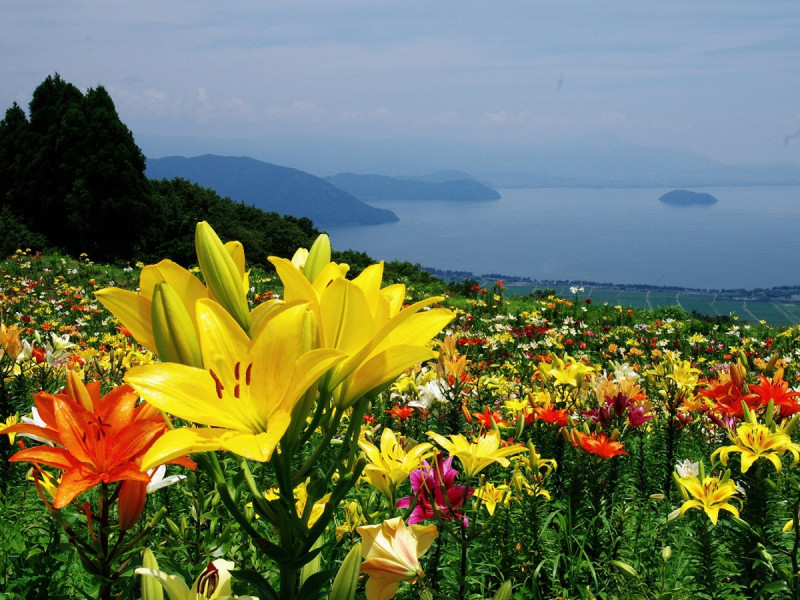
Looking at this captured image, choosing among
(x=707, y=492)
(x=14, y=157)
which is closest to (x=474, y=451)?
(x=707, y=492)

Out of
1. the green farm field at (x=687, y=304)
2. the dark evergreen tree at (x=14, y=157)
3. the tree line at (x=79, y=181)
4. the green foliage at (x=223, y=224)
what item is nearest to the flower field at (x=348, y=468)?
the green farm field at (x=687, y=304)

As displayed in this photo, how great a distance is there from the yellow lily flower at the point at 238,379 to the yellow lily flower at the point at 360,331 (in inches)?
2.0

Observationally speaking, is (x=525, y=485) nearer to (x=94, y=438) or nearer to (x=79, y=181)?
(x=94, y=438)

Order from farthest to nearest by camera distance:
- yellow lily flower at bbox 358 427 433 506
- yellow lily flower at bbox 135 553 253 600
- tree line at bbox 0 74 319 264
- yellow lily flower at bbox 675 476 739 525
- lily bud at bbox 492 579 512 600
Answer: tree line at bbox 0 74 319 264
yellow lily flower at bbox 675 476 739 525
yellow lily flower at bbox 358 427 433 506
lily bud at bbox 492 579 512 600
yellow lily flower at bbox 135 553 253 600

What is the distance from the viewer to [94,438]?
2.59ft

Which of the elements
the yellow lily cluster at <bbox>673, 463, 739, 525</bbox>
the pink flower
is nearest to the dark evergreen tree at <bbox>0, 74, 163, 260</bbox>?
the pink flower

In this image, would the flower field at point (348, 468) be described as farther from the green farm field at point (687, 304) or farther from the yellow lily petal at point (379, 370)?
the green farm field at point (687, 304)

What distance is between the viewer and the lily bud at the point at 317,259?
0.85m

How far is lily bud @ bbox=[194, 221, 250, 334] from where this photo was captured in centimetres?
73

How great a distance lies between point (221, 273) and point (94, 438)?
294mm

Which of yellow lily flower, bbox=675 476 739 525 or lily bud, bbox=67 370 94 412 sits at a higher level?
lily bud, bbox=67 370 94 412

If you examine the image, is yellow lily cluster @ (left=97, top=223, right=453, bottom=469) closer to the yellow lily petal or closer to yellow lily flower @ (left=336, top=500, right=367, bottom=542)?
the yellow lily petal

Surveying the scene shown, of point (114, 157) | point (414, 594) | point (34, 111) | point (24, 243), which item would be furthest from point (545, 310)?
point (34, 111)

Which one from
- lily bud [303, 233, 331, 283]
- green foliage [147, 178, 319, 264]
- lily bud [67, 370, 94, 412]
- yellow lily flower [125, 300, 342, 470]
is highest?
green foliage [147, 178, 319, 264]
